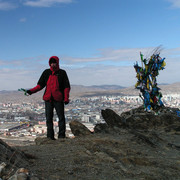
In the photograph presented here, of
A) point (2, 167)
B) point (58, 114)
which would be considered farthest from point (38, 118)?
point (2, 167)

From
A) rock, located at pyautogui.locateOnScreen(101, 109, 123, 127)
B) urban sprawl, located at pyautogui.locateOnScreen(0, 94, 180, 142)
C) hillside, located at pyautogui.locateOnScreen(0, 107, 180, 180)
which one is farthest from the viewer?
urban sprawl, located at pyautogui.locateOnScreen(0, 94, 180, 142)

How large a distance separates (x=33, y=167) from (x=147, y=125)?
7558 millimetres

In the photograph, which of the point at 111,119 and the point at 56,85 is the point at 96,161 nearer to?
the point at 56,85

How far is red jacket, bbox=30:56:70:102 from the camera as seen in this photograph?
6254 mm

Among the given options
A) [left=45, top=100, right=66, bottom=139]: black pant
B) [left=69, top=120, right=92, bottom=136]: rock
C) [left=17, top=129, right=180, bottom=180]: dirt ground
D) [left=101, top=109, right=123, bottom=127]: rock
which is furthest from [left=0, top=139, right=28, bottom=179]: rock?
[left=101, top=109, right=123, bottom=127]: rock

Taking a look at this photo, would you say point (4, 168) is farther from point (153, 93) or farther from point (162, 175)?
point (153, 93)

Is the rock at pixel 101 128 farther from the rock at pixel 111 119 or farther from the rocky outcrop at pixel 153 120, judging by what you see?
the rocky outcrop at pixel 153 120

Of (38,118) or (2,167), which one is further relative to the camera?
(38,118)

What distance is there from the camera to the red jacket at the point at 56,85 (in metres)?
6.25

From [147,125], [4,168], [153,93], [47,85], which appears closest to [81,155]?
[4,168]

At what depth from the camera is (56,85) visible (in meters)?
6.27

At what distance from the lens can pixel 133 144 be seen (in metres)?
5.77

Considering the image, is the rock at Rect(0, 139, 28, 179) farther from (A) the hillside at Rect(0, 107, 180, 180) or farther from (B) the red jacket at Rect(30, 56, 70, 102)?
(B) the red jacket at Rect(30, 56, 70, 102)

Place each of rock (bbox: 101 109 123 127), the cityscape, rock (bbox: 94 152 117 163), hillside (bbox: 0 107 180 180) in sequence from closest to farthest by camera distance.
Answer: hillside (bbox: 0 107 180 180) < rock (bbox: 94 152 117 163) < rock (bbox: 101 109 123 127) < the cityscape
